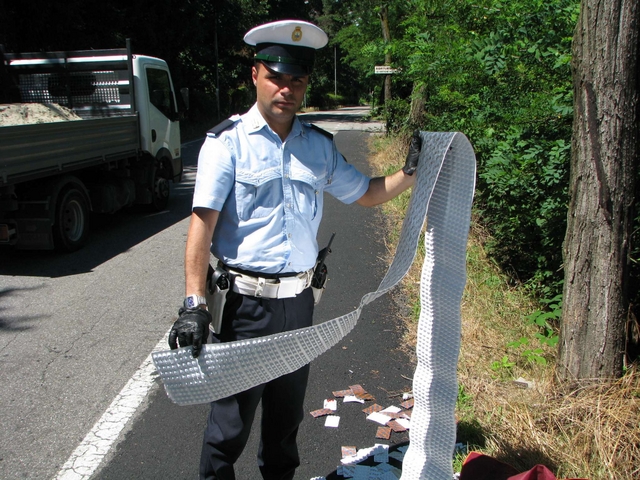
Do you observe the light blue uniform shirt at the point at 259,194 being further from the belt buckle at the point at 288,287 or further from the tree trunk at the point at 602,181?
the tree trunk at the point at 602,181

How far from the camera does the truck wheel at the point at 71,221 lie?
7.17 meters

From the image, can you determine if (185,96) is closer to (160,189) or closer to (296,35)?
(160,189)

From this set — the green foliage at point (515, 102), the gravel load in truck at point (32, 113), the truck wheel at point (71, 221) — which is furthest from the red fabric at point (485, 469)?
the gravel load in truck at point (32, 113)

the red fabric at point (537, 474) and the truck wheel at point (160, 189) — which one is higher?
the truck wheel at point (160, 189)

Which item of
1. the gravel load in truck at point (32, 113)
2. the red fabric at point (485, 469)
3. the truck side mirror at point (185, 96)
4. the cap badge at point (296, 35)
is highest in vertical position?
the truck side mirror at point (185, 96)

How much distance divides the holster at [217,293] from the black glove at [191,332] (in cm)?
22

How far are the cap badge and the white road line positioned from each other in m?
2.39

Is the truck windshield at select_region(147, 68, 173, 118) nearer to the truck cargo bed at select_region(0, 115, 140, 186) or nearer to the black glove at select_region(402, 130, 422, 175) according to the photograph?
the truck cargo bed at select_region(0, 115, 140, 186)

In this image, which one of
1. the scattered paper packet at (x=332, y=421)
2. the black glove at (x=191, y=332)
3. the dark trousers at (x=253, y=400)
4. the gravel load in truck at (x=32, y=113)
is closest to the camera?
the black glove at (x=191, y=332)

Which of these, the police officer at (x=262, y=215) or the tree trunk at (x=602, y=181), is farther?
the tree trunk at (x=602, y=181)

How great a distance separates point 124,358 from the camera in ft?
14.5

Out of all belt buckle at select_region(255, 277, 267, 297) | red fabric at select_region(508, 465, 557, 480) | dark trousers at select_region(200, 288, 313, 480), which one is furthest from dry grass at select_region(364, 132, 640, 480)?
belt buckle at select_region(255, 277, 267, 297)

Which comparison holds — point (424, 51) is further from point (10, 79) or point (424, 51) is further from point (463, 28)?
point (10, 79)

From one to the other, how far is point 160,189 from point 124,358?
635 cm
